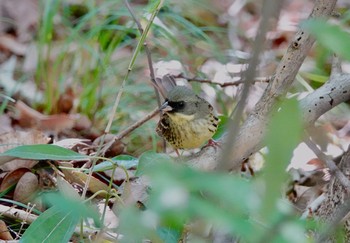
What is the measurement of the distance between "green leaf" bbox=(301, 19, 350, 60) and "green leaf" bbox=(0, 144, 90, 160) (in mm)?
1153

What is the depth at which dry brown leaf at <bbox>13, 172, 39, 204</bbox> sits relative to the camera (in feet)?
9.15

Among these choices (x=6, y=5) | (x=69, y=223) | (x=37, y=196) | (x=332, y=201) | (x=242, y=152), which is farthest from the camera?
(x=6, y=5)

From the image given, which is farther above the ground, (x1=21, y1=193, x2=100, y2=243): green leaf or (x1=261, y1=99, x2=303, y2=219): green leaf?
(x1=21, y1=193, x2=100, y2=243): green leaf

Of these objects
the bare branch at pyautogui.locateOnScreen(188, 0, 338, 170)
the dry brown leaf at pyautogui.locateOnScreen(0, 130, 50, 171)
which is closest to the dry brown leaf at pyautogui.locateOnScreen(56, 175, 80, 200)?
the bare branch at pyautogui.locateOnScreen(188, 0, 338, 170)

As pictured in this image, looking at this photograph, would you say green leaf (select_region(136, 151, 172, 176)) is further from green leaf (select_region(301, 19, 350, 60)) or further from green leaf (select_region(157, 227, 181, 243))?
green leaf (select_region(301, 19, 350, 60))

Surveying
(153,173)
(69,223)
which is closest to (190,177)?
(153,173)

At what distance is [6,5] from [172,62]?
2404 millimetres

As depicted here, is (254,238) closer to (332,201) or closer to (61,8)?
(332,201)

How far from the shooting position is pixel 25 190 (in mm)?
2791

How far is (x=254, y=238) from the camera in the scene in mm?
955

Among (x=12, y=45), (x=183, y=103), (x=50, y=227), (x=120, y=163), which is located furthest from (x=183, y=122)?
(x=12, y=45)

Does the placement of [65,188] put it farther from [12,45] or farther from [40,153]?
[12,45]

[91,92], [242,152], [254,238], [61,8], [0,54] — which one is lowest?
[254,238]

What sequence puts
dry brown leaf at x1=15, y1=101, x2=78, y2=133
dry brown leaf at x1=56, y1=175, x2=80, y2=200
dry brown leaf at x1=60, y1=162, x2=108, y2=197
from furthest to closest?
dry brown leaf at x1=15, y1=101, x2=78, y2=133 < dry brown leaf at x1=60, y1=162, x2=108, y2=197 < dry brown leaf at x1=56, y1=175, x2=80, y2=200
